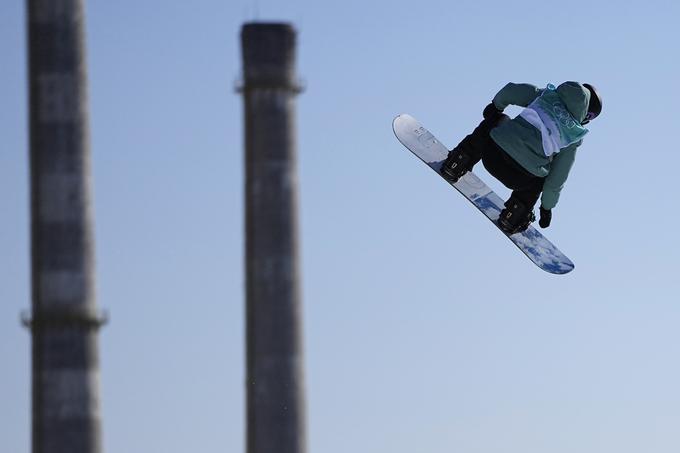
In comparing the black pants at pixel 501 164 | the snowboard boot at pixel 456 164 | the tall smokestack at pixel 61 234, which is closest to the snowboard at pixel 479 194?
the snowboard boot at pixel 456 164

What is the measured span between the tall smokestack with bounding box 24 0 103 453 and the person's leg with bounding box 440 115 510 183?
20139 mm

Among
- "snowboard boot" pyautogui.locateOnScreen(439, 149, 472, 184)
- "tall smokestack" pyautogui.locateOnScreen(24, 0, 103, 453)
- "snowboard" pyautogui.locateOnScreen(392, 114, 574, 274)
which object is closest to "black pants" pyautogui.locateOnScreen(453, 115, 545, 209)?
"snowboard boot" pyautogui.locateOnScreen(439, 149, 472, 184)

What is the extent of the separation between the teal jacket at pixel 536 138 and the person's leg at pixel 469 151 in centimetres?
27

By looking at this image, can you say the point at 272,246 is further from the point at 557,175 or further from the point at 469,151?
the point at 557,175

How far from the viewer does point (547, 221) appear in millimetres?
27328

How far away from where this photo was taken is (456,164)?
92.0ft

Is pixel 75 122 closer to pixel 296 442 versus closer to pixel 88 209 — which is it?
pixel 88 209

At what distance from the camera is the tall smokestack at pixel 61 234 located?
1868 inches

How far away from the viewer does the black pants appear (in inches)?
1066

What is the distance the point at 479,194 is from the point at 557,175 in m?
4.00

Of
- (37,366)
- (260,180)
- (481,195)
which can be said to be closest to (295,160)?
(260,180)

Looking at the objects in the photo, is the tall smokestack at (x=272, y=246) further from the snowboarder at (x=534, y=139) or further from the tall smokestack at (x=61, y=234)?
the snowboarder at (x=534, y=139)

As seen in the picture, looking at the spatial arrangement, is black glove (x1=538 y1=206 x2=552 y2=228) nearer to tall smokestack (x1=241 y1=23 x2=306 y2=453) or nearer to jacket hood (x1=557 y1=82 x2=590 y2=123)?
jacket hood (x1=557 y1=82 x2=590 y2=123)

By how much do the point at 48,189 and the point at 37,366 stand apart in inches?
144
